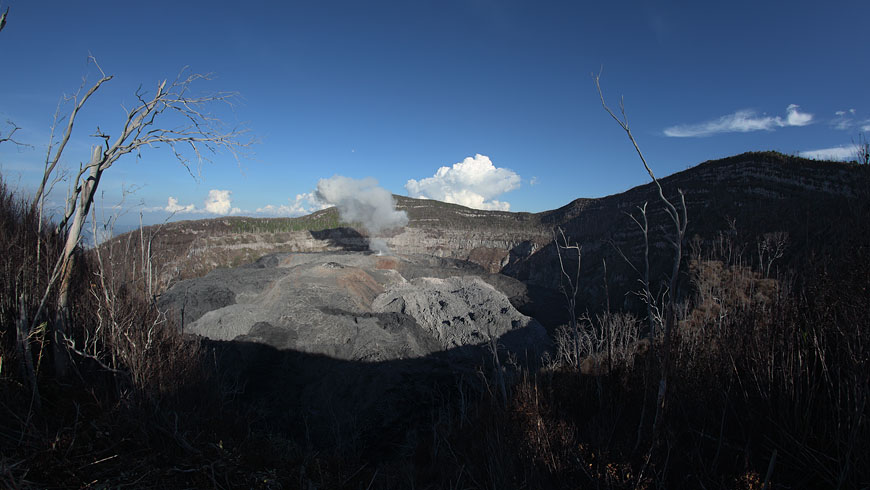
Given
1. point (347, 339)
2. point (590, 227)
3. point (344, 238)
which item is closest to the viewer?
point (347, 339)

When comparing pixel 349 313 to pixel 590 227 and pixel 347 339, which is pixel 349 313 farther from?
pixel 590 227

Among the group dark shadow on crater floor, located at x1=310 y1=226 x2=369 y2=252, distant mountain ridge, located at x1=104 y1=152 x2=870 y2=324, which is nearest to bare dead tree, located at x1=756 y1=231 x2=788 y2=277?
distant mountain ridge, located at x1=104 y1=152 x2=870 y2=324

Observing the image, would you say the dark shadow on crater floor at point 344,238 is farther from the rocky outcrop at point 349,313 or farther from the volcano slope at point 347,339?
the volcano slope at point 347,339

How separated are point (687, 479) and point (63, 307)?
7.86m

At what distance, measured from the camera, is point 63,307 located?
195 inches

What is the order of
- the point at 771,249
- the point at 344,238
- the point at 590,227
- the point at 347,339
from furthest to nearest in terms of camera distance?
the point at 344,238 → the point at 590,227 → the point at 771,249 → the point at 347,339

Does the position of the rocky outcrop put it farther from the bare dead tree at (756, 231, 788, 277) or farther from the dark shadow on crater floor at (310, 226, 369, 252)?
the dark shadow on crater floor at (310, 226, 369, 252)

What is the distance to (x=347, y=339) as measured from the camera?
1842 cm

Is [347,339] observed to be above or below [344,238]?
below

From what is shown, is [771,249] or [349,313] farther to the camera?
[771,249]

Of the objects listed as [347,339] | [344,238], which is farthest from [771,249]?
[344,238]

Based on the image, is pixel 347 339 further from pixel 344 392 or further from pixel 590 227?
pixel 590 227

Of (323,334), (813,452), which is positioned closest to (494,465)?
(813,452)

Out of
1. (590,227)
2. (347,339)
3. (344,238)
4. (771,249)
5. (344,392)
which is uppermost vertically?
(344,238)
